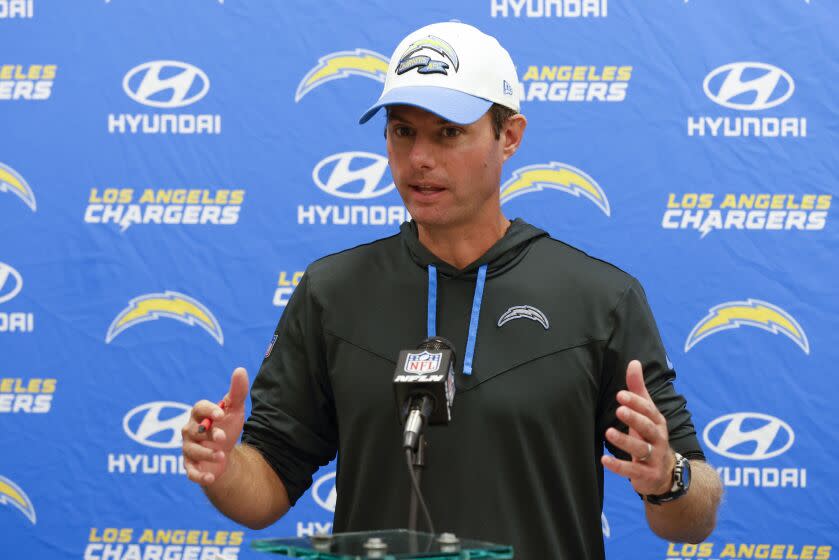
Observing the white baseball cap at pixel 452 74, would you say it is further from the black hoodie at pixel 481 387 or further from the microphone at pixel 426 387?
the microphone at pixel 426 387

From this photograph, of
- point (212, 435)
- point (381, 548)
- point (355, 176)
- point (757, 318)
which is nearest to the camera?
point (381, 548)

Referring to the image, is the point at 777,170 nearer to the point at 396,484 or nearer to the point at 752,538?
the point at 752,538

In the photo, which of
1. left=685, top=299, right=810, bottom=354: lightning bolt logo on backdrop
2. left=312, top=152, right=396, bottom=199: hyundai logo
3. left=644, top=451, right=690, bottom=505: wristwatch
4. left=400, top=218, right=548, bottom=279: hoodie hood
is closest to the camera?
left=644, top=451, right=690, bottom=505: wristwatch

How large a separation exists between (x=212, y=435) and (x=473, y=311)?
0.42m

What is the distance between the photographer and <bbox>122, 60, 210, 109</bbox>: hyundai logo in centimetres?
279

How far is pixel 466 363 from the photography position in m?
1.43

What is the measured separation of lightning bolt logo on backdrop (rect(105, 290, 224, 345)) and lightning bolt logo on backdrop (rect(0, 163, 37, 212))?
0.40 metres

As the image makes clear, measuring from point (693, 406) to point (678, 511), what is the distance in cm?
136

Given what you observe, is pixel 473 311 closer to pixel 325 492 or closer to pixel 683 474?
pixel 683 474

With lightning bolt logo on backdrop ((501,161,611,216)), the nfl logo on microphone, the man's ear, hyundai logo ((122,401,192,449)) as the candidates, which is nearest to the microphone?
the nfl logo on microphone

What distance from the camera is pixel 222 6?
9.11 feet

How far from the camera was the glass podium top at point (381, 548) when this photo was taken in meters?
0.86

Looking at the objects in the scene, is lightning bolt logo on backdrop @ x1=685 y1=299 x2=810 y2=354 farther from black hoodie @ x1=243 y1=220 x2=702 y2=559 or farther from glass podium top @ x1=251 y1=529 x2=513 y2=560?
glass podium top @ x1=251 y1=529 x2=513 y2=560

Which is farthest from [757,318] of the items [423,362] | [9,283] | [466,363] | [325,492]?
[9,283]
